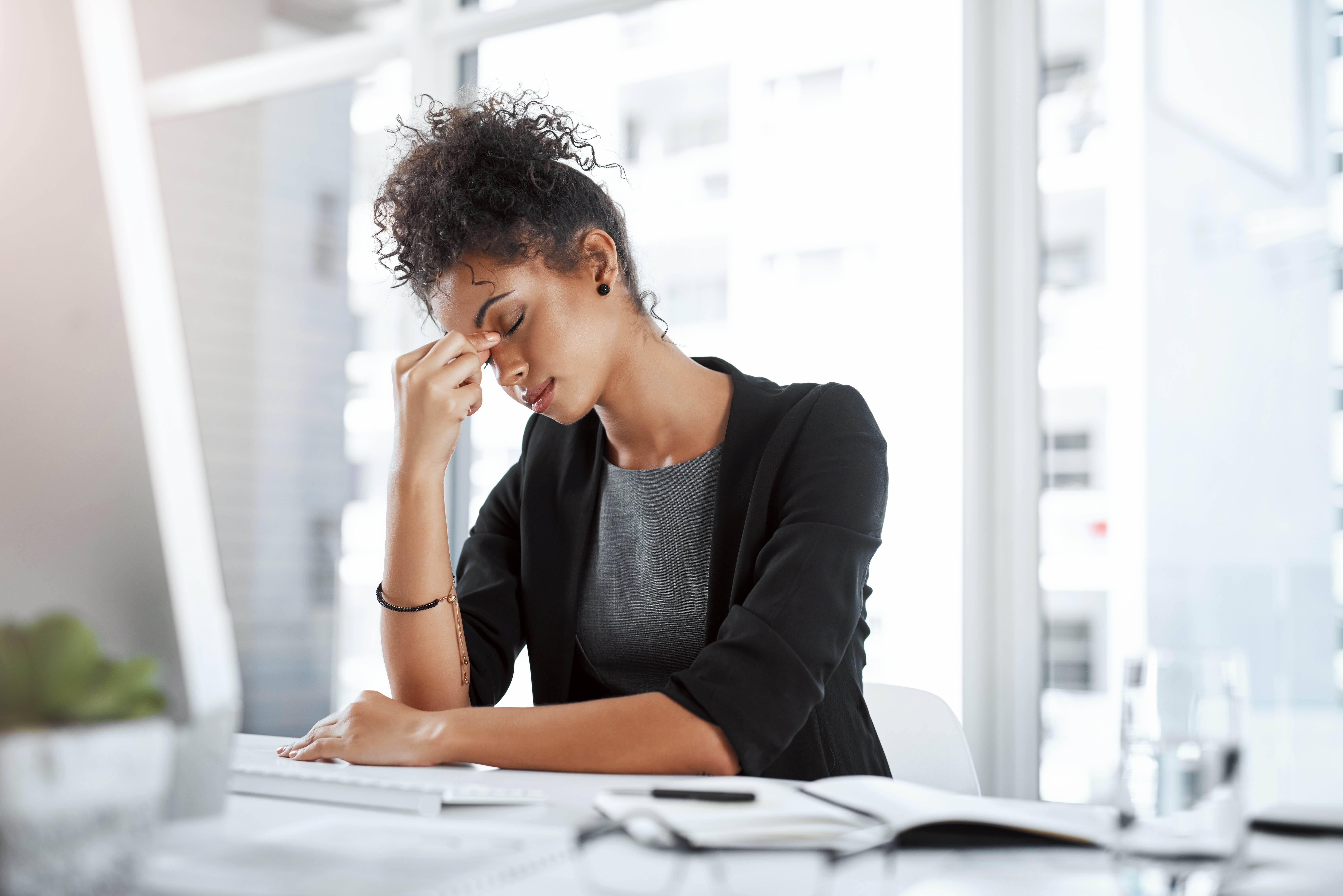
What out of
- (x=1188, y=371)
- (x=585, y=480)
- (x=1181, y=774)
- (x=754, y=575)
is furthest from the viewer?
(x=1188, y=371)

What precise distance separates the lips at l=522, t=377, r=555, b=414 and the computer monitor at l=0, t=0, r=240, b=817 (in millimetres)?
796

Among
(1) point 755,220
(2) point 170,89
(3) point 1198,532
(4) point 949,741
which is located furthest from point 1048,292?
(2) point 170,89

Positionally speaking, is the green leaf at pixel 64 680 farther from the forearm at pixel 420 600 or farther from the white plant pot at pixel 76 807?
the forearm at pixel 420 600

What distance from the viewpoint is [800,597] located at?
104 centimetres

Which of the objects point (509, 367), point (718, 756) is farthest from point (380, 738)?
point (509, 367)

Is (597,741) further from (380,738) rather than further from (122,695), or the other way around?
(122,695)

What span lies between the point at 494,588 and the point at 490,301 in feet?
1.34

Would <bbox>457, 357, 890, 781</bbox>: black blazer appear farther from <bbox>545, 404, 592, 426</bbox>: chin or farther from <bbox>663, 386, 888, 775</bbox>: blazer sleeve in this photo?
<bbox>545, 404, 592, 426</bbox>: chin

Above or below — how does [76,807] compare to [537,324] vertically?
below

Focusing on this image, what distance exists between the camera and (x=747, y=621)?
3.35ft

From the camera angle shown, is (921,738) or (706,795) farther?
(921,738)

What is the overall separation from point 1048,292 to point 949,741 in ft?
3.35

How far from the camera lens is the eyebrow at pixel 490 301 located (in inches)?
49.4

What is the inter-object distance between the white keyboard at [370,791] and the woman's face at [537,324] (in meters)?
0.62
